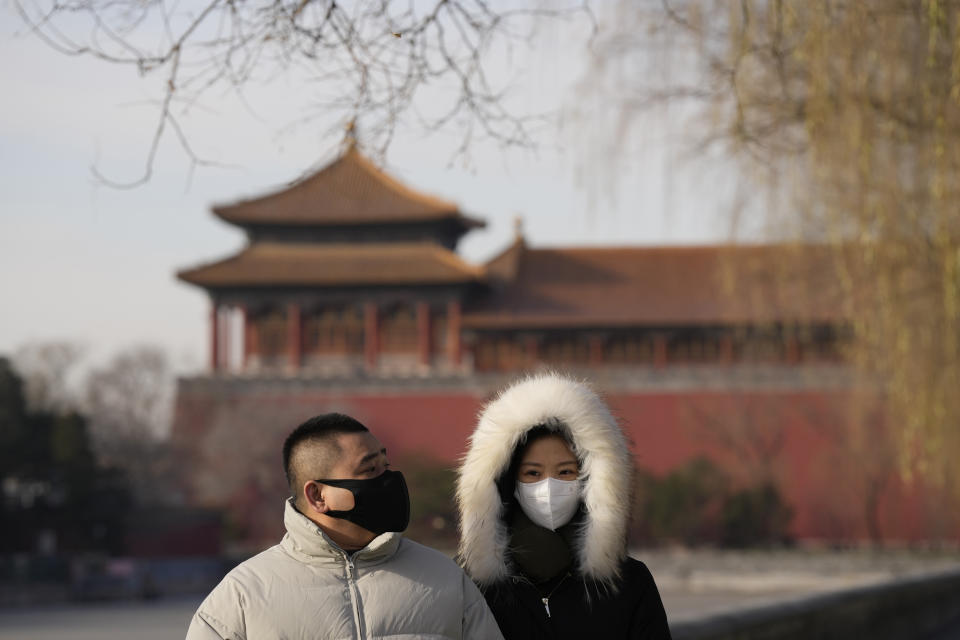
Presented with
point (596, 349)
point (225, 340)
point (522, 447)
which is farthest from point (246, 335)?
point (522, 447)

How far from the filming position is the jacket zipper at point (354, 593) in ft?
5.90

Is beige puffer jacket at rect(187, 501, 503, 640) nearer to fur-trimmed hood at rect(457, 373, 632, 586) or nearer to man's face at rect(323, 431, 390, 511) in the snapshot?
man's face at rect(323, 431, 390, 511)

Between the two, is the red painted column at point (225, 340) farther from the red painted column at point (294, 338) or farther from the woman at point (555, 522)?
the woman at point (555, 522)

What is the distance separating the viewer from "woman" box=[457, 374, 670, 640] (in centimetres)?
209

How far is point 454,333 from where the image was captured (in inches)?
906

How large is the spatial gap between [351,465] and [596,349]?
2099 centimetres

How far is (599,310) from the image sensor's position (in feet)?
74.0

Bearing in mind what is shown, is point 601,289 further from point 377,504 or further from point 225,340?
point 377,504

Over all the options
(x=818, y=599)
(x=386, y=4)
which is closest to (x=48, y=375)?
(x=818, y=599)

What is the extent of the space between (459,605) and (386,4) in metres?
1.24

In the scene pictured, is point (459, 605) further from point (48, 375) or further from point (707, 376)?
point (48, 375)

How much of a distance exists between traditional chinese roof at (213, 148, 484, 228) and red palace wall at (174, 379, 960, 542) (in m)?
3.15

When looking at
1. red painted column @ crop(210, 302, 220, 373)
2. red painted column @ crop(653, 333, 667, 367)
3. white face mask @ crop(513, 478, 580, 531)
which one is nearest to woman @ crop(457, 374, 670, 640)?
white face mask @ crop(513, 478, 580, 531)

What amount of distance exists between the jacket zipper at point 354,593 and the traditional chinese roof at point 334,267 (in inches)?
822
